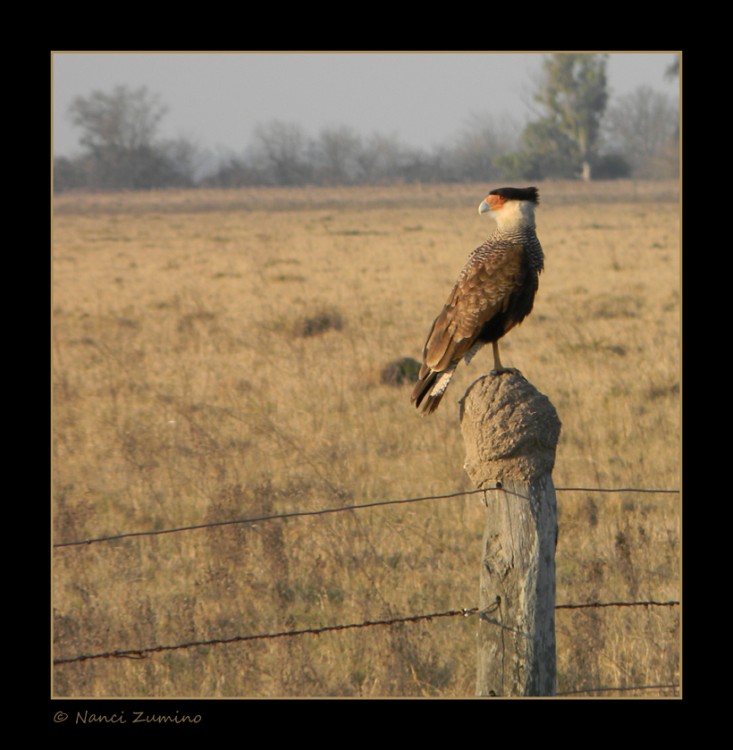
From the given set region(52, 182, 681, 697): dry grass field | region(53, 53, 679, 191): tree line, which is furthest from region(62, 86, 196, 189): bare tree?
region(52, 182, 681, 697): dry grass field

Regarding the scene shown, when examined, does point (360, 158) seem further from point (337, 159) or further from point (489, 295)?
point (489, 295)

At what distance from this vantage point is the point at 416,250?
22.4 metres

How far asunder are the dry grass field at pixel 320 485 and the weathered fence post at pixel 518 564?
1.11m

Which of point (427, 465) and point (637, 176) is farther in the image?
point (637, 176)

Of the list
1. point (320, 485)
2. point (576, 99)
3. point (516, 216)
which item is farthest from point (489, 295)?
point (576, 99)

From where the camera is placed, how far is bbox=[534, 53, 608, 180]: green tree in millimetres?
69750

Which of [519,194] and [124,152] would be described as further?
[124,152]

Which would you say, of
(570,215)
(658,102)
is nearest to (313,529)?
(570,215)

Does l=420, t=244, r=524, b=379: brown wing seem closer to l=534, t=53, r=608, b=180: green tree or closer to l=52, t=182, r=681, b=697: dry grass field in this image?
l=52, t=182, r=681, b=697: dry grass field

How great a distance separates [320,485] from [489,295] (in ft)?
9.25

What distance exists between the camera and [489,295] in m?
4.39

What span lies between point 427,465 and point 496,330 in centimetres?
292

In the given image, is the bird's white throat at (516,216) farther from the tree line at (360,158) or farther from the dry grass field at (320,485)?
the tree line at (360,158)

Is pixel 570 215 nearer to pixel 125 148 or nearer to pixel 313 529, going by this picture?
pixel 313 529
